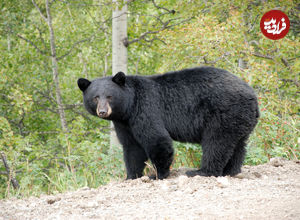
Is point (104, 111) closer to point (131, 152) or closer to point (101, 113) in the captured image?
point (101, 113)

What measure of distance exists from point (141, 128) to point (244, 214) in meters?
2.16

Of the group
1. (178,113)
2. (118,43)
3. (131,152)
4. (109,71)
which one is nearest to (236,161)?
(178,113)

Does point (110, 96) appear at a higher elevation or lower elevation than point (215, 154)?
higher

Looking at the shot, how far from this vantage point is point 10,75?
1037cm

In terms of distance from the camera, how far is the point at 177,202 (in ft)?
11.5

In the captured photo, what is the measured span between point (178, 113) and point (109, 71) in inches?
381

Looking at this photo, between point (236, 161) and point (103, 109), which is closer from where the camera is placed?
point (103, 109)

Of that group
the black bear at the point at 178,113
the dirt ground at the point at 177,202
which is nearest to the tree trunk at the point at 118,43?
the black bear at the point at 178,113

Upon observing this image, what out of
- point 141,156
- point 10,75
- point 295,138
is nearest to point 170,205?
point 141,156

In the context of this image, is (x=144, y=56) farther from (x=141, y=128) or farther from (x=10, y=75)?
(x=141, y=128)

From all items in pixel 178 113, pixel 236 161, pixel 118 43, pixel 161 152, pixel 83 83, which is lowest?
pixel 236 161

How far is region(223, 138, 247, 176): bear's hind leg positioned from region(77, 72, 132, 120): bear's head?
58.3 inches

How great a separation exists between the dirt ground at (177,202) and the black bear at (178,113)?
1.41 feet

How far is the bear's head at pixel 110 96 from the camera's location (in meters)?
4.99
